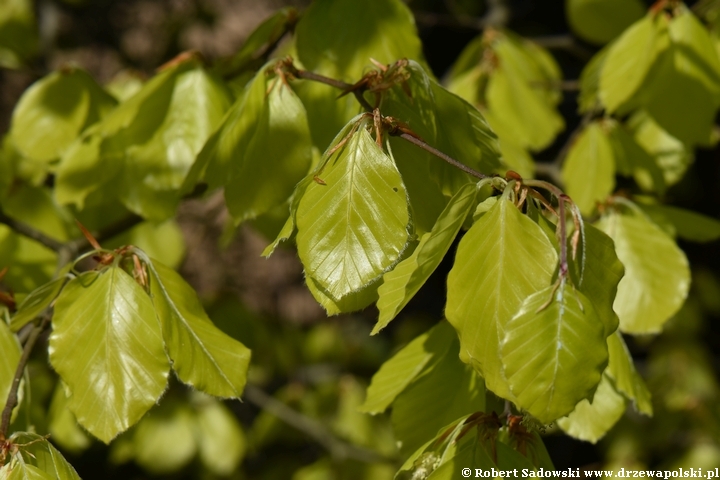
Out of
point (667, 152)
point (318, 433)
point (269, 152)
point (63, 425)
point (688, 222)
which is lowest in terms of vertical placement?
point (318, 433)

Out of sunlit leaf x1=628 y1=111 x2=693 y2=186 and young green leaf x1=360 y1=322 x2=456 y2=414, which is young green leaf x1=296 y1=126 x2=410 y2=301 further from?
sunlit leaf x1=628 y1=111 x2=693 y2=186

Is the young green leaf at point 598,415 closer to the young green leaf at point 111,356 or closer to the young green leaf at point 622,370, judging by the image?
the young green leaf at point 622,370

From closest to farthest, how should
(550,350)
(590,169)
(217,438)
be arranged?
(550,350), (590,169), (217,438)

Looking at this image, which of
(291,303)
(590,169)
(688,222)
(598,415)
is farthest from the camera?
(291,303)

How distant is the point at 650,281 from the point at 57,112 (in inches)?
42.0

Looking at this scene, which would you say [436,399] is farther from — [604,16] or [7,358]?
[604,16]

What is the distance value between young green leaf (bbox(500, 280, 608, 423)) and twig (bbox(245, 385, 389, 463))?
1.81 metres

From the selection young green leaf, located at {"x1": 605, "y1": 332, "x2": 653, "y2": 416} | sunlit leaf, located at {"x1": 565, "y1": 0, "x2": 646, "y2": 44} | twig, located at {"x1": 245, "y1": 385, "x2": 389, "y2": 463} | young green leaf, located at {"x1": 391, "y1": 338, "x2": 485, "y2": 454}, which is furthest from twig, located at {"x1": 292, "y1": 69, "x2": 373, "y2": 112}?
twig, located at {"x1": 245, "y1": 385, "x2": 389, "y2": 463}

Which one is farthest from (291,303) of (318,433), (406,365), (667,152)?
(406,365)

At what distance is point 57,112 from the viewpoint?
4.51 ft

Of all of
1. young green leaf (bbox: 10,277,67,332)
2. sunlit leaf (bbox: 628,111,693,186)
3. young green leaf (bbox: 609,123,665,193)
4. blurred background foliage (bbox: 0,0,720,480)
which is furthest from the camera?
blurred background foliage (bbox: 0,0,720,480)

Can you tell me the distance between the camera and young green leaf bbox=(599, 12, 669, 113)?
1.20 meters

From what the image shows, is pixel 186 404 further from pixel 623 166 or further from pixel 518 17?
pixel 518 17

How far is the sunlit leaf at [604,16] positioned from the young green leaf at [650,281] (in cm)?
88
